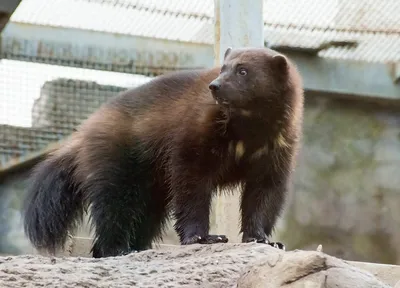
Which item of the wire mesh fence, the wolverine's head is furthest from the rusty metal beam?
the wolverine's head

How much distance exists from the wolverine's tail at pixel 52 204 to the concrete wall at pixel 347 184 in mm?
3911

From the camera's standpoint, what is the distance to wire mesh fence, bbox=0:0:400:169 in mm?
7090

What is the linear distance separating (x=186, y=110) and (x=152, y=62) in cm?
347

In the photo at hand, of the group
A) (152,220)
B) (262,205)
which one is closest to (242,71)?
(262,205)

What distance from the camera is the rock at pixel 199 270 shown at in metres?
2.72

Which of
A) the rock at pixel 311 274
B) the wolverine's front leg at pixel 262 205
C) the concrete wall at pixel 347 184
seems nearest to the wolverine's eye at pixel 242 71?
the wolverine's front leg at pixel 262 205

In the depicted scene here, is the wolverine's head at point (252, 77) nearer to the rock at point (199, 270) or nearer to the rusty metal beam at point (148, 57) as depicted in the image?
the rock at point (199, 270)

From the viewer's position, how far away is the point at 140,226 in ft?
15.9

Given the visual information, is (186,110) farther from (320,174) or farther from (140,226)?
(320,174)

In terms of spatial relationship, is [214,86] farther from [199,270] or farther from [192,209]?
[199,270]

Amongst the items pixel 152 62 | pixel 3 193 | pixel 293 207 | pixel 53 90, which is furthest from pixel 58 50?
pixel 293 207

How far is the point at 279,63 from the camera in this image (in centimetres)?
440

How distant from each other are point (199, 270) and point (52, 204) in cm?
181

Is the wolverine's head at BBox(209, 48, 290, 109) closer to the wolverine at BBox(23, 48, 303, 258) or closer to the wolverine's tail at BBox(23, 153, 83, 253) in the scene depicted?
the wolverine at BBox(23, 48, 303, 258)
